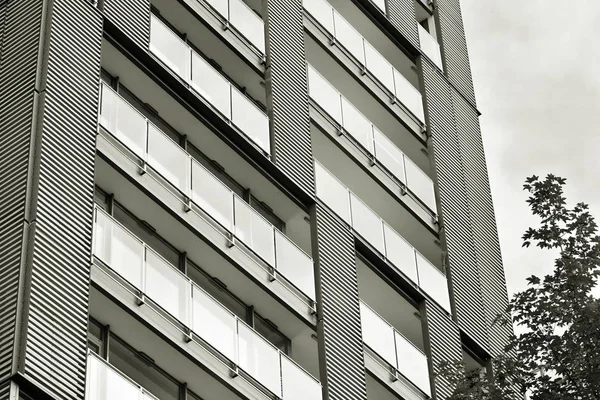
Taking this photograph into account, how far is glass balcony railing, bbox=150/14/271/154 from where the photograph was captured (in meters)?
30.1

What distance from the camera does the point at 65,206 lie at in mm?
23906

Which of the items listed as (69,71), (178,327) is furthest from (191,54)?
(178,327)

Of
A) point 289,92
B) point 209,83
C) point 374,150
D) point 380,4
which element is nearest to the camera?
point 209,83

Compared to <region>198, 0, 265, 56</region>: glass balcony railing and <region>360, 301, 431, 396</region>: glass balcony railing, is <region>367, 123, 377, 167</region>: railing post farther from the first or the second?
<region>360, 301, 431, 396</region>: glass balcony railing

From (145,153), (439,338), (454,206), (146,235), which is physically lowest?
(146,235)

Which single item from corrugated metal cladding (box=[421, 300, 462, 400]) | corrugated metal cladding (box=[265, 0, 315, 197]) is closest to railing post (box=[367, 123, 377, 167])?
corrugated metal cladding (box=[265, 0, 315, 197])

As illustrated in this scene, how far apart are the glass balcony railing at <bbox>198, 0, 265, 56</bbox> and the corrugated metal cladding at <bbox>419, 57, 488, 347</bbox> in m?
6.97

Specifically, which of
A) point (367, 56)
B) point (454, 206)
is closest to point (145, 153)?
point (367, 56)

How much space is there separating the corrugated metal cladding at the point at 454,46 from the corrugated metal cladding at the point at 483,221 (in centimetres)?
74

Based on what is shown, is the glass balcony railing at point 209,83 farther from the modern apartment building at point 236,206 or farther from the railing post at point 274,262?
the railing post at point 274,262

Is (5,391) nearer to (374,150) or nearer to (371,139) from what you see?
(374,150)

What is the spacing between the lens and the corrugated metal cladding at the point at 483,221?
121 ft

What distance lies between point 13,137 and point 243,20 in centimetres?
1061

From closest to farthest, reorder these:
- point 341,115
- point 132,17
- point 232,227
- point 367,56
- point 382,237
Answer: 1. point 232,227
2. point 132,17
3. point 382,237
4. point 341,115
5. point 367,56
